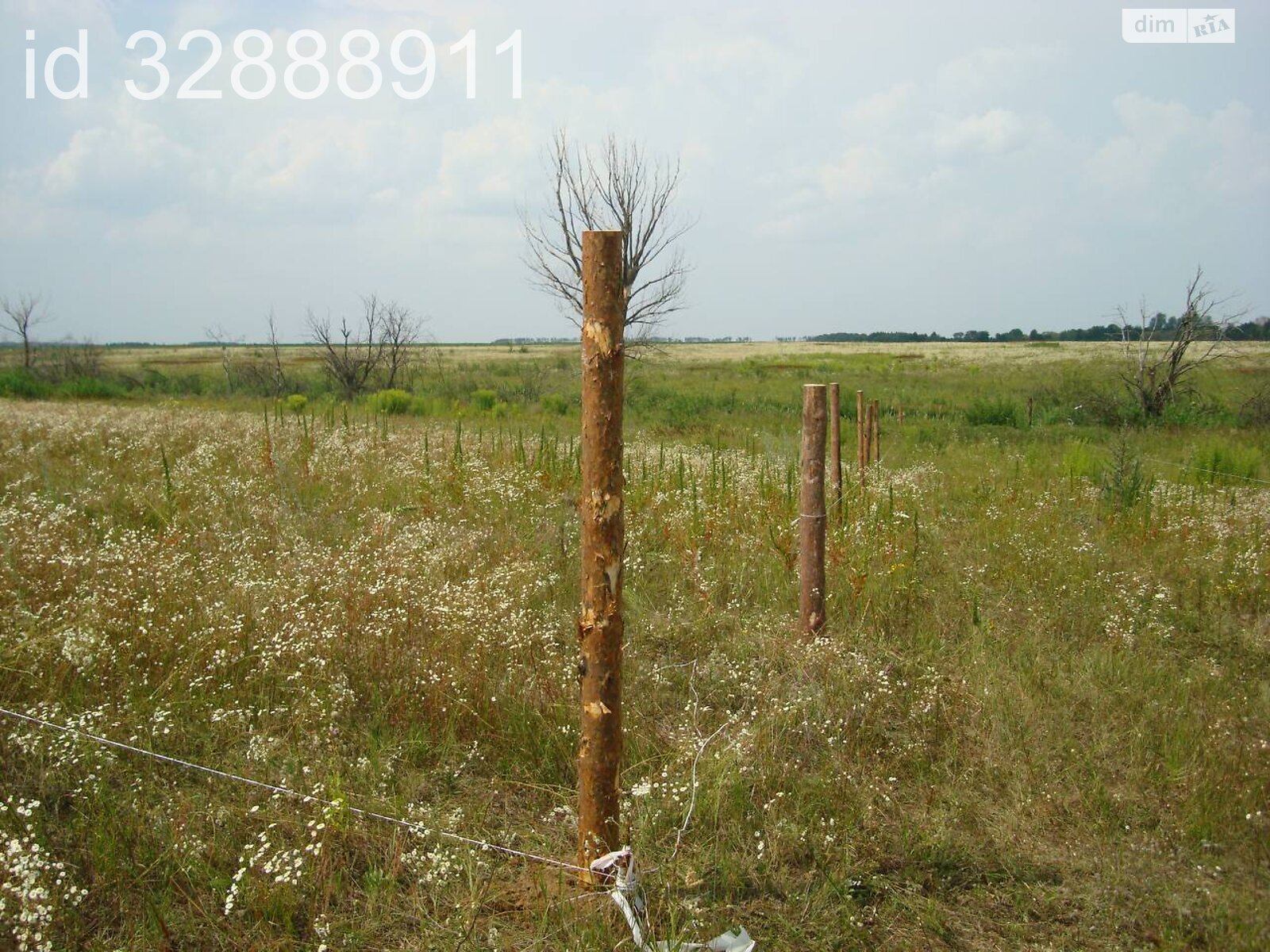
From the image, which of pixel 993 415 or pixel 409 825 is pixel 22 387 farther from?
pixel 409 825

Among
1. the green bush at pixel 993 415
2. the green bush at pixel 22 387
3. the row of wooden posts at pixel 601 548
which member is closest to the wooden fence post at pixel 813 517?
the row of wooden posts at pixel 601 548

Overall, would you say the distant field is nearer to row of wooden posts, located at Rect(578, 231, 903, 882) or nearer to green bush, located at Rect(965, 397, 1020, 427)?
green bush, located at Rect(965, 397, 1020, 427)

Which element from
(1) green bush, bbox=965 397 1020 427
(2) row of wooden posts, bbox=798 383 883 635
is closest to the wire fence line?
(2) row of wooden posts, bbox=798 383 883 635

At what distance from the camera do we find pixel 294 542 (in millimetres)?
5902

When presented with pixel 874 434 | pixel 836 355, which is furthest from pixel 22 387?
pixel 836 355

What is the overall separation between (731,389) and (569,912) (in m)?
28.0

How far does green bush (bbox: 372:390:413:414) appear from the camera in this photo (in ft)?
62.4

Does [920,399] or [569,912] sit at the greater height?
[920,399]

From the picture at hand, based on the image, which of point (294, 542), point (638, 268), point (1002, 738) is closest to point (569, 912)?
point (1002, 738)

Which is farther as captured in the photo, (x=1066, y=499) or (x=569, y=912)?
(x=1066, y=499)

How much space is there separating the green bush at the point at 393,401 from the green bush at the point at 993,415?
13.8 meters

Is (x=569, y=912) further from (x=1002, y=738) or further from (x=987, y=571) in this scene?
(x=987, y=571)

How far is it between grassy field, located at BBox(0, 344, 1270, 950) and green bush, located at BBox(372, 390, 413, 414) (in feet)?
38.1

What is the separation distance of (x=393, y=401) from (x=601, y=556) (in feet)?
60.1
